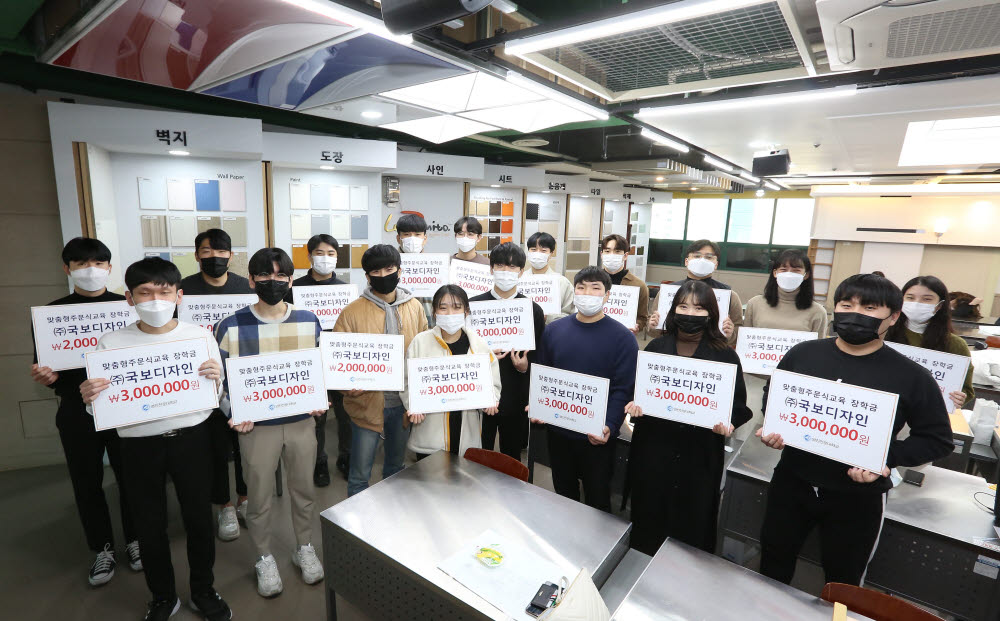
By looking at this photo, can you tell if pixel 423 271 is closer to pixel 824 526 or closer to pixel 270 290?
pixel 270 290

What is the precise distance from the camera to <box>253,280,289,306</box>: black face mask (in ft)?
8.12

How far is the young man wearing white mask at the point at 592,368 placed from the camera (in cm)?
259

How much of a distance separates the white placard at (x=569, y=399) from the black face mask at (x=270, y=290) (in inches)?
57.2

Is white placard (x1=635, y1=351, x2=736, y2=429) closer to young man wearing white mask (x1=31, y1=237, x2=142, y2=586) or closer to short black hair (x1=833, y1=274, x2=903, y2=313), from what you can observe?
short black hair (x1=833, y1=274, x2=903, y2=313)

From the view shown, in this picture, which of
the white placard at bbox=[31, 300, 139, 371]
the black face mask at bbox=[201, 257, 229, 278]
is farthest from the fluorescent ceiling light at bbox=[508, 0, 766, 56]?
the white placard at bbox=[31, 300, 139, 371]

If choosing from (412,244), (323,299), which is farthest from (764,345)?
(323,299)

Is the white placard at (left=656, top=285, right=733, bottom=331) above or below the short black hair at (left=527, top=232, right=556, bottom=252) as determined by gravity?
below

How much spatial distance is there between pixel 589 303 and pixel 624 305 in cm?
149

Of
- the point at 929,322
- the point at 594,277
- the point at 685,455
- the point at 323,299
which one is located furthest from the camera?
the point at 323,299

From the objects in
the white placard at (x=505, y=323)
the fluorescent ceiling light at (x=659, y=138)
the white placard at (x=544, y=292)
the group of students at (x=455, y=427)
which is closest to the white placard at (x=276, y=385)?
the group of students at (x=455, y=427)

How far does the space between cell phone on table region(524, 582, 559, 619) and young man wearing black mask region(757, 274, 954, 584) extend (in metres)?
1.22

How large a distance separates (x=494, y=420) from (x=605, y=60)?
8.02 ft

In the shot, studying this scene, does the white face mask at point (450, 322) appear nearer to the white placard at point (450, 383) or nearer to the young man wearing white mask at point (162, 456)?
the white placard at point (450, 383)

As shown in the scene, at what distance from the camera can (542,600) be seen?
1521 mm
